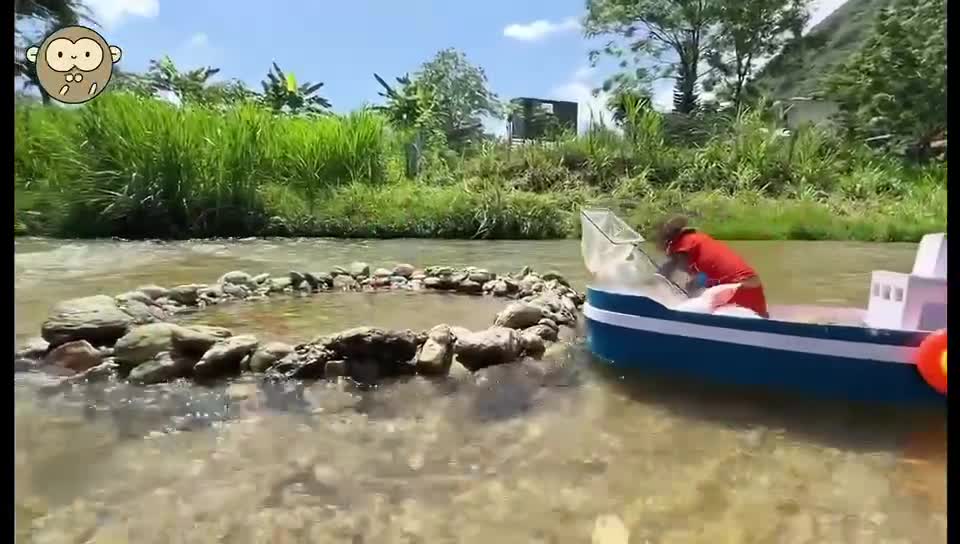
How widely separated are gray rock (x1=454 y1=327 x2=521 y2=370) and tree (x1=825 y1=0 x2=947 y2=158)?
766 millimetres

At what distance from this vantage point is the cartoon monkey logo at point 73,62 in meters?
1.20

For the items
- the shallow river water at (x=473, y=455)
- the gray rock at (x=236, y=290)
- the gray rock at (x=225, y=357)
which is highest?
the gray rock at (x=236, y=290)

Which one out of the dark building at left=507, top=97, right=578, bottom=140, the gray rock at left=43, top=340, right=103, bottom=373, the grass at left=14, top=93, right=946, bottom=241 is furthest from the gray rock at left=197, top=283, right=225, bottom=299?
the dark building at left=507, top=97, right=578, bottom=140

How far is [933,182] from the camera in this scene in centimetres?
105

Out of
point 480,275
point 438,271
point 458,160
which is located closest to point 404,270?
point 438,271

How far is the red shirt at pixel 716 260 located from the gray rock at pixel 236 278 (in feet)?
2.97

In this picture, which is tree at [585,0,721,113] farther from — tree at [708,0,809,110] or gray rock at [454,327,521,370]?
gray rock at [454,327,521,370]

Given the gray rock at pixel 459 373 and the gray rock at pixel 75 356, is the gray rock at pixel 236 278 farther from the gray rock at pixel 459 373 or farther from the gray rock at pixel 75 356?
the gray rock at pixel 459 373

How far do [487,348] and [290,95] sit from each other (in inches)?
24.9

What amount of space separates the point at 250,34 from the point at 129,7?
0.19 m

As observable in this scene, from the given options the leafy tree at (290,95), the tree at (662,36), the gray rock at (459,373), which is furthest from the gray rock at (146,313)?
the tree at (662,36)

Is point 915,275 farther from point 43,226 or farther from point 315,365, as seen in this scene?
point 43,226

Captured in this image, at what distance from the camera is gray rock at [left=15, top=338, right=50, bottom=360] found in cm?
128

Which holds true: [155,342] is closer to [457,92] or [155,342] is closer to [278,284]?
[278,284]
